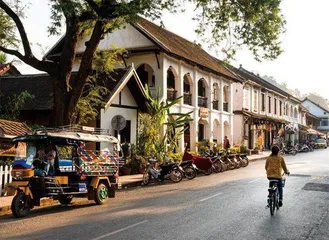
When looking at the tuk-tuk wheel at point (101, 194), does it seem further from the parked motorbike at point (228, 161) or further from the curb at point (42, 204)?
the parked motorbike at point (228, 161)

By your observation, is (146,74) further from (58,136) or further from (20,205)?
(20,205)

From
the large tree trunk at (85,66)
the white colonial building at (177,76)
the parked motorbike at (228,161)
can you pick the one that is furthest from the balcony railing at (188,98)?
the large tree trunk at (85,66)

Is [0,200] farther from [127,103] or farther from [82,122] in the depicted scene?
[127,103]

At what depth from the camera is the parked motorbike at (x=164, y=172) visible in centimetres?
1686

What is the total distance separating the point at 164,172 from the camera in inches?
677

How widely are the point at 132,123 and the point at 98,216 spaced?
13.6 m

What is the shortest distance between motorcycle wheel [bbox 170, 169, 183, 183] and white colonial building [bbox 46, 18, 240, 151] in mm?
5231

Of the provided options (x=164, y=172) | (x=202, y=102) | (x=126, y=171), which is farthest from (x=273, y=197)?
(x=202, y=102)

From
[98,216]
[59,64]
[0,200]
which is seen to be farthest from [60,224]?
[59,64]

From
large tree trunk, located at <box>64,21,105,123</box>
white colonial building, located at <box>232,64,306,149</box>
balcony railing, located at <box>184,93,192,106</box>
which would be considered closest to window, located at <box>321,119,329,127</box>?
white colonial building, located at <box>232,64,306,149</box>

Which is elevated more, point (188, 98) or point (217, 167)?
point (188, 98)

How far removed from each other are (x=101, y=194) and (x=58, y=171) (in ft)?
4.80

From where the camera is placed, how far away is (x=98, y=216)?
961 cm

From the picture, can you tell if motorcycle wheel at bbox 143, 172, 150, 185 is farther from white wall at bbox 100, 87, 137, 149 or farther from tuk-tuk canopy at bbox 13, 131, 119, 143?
tuk-tuk canopy at bbox 13, 131, 119, 143
